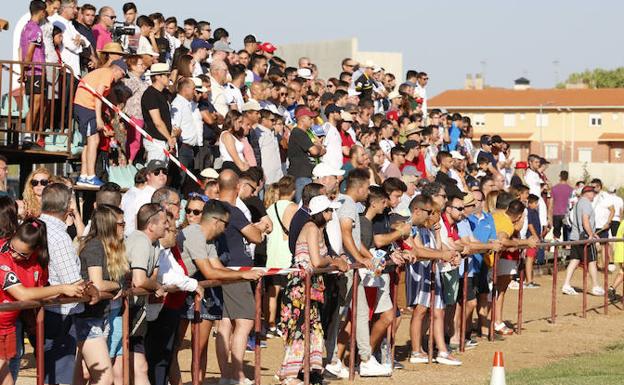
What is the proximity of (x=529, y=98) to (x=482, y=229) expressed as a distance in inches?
3550

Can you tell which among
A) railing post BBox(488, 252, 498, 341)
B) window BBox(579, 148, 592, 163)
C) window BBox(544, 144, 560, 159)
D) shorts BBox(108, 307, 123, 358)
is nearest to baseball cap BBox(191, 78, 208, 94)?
railing post BBox(488, 252, 498, 341)

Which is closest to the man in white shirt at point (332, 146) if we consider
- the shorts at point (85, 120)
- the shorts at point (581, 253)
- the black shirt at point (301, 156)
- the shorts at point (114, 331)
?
the black shirt at point (301, 156)

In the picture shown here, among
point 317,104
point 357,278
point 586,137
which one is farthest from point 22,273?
point 586,137

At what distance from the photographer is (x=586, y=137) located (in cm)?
10162

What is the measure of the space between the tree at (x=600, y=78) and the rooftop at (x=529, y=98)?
2328 centimetres

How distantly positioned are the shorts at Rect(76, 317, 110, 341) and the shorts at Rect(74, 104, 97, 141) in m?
6.46

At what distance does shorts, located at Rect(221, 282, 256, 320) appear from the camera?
478 inches

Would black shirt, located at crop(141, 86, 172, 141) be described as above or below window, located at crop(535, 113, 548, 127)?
below

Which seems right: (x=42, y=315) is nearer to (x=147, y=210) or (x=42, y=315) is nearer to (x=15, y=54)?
(x=147, y=210)

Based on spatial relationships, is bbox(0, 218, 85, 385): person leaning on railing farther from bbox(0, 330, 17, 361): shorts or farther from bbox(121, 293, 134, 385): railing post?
bbox(121, 293, 134, 385): railing post

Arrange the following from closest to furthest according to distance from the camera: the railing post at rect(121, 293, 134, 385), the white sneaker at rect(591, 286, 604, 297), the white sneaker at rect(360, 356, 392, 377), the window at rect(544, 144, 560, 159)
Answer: the railing post at rect(121, 293, 134, 385) → the white sneaker at rect(360, 356, 392, 377) → the white sneaker at rect(591, 286, 604, 297) → the window at rect(544, 144, 560, 159)

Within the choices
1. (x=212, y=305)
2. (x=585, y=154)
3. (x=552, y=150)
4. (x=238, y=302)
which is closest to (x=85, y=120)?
(x=238, y=302)

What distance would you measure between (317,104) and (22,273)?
13222 mm

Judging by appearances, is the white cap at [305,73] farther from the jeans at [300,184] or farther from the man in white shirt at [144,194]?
the man in white shirt at [144,194]
